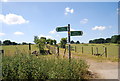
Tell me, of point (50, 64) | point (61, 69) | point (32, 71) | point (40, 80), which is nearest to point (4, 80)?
point (32, 71)

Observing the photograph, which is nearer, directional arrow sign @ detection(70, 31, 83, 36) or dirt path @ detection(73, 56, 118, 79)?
dirt path @ detection(73, 56, 118, 79)

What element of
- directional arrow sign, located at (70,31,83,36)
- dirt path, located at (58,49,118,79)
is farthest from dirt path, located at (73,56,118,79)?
directional arrow sign, located at (70,31,83,36)

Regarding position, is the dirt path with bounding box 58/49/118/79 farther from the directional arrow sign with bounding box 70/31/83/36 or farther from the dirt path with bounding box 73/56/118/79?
the directional arrow sign with bounding box 70/31/83/36

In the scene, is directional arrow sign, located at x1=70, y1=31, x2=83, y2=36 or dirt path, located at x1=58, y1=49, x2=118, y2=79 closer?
dirt path, located at x1=58, y1=49, x2=118, y2=79

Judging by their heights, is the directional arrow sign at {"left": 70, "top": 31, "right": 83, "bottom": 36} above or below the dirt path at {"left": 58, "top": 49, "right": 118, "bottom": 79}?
above

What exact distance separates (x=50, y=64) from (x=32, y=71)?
95cm

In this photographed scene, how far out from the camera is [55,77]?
3791 millimetres

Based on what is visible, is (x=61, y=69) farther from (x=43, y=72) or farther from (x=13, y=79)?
(x=13, y=79)

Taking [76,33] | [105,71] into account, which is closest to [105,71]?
[105,71]

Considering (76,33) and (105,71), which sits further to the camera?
(105,71)

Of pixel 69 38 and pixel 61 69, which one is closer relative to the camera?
pixel 61 69


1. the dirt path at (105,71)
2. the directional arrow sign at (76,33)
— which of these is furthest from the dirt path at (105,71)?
the directional arrow sign at (76,33)

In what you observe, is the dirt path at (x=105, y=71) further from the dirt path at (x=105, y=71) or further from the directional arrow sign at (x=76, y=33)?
the directional arrow sign at (x=76, y=33)

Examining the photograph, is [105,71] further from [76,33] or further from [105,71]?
[76,33]
